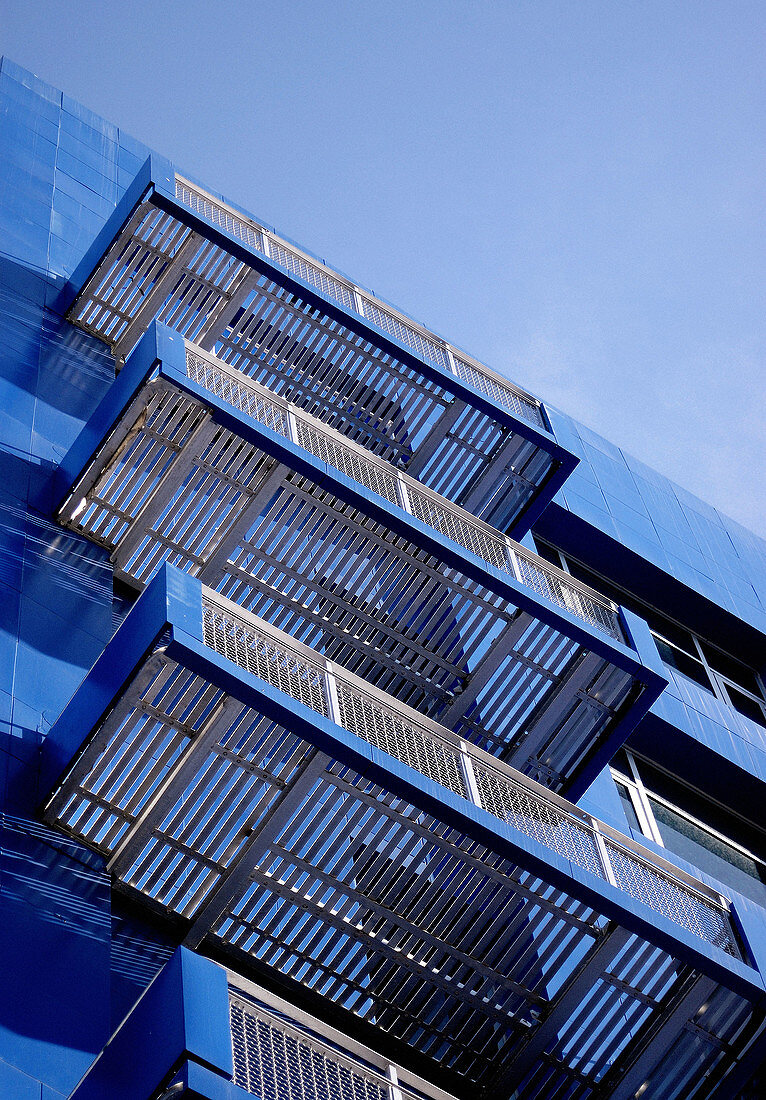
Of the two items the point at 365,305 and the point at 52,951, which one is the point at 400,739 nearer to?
the point at 52,951

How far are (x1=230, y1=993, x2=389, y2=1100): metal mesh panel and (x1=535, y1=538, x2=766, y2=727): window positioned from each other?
48.2 feet

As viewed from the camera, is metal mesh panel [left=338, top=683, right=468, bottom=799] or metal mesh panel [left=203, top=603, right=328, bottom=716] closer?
metal mesh panel [left=203, top=603, right=328, bottom=716]

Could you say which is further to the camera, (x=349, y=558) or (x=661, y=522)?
(x=661, y=522)

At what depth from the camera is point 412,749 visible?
13453 millimetres

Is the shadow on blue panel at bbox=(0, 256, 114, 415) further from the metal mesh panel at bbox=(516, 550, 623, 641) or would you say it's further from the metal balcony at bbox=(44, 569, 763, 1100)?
the metal mesh panel at bbox=(516, 550, 623, 641)

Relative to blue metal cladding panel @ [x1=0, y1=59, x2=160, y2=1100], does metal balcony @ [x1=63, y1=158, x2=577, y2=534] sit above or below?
above

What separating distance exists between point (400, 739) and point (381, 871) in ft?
4.13

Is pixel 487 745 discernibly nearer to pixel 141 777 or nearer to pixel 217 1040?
pixel 141 777

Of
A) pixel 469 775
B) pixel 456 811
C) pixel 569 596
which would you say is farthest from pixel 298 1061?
pixel 569 596

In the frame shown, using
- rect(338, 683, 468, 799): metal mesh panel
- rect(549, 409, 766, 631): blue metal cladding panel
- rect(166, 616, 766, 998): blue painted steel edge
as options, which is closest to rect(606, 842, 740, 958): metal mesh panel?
rect(166, 616, 766, 998): blue painted steel edge

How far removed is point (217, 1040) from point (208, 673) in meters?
3.34

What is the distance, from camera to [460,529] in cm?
1719

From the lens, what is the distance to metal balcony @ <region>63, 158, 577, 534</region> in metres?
18.8

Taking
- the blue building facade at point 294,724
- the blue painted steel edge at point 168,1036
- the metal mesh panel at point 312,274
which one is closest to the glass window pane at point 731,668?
the blue building facade at point 294,724
